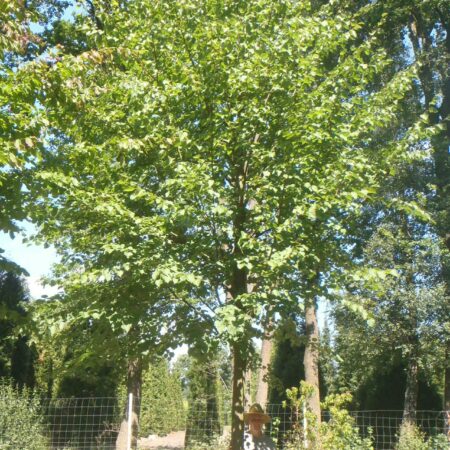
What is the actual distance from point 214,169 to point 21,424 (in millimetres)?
5807

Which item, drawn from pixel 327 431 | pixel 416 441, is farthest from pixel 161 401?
pixel 327 431

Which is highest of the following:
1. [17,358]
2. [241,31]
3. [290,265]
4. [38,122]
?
[241,31]

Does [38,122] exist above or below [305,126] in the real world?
below

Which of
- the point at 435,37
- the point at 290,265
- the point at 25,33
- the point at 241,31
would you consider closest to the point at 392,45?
the point at 435,37

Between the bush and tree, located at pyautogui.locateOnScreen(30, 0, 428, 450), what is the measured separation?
374 centimetres

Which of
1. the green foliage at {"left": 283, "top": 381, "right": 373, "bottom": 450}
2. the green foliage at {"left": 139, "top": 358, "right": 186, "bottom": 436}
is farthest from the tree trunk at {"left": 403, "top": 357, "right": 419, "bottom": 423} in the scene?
the green foliage at {"left": 139, "top": 358, "right": 186, "bottom": 436}

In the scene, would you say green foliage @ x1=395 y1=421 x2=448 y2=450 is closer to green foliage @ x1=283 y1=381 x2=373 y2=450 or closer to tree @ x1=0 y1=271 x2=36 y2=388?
green foliage @ x1=283 y1=381 x2=373 y2=450

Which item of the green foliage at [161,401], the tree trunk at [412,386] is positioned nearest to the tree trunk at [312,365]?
the tree trunk at [412,386]

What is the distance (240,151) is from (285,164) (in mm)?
661

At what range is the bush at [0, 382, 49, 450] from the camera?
8.12m

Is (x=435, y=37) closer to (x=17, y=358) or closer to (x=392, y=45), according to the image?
(x=392, y=45)

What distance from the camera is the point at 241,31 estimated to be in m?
5.62

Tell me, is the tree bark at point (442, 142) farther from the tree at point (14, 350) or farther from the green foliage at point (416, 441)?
the tree at point (14, 350)

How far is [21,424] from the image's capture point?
8.28 metres
